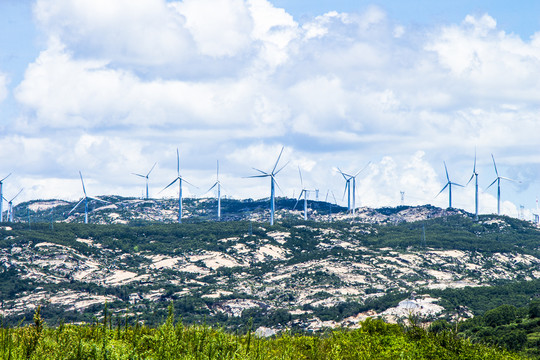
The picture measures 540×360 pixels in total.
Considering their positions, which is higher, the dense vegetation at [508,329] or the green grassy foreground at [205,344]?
the green grassy foreground at [205,344]

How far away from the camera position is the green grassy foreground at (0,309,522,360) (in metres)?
25.4

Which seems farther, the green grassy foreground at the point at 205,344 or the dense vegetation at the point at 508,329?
the dense vegetation at the point at 508,329

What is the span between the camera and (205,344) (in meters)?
29.0

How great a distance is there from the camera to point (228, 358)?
26.5 m

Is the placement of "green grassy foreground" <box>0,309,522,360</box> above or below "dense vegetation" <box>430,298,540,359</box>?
above

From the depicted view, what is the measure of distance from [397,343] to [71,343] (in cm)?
1778

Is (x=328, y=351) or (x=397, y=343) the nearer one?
(x=328, y=351)

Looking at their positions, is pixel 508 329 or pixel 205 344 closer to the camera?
pixel 205 344

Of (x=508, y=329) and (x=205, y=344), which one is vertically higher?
(x=205, y=344)

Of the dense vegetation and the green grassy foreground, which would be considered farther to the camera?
the dense vegetation

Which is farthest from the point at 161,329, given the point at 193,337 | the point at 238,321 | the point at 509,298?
the point at 509,298

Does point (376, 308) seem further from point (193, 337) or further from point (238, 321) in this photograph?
point (193, 337)

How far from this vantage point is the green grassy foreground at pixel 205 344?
25.4 meters

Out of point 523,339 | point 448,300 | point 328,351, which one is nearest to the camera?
point 328,351
